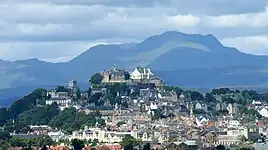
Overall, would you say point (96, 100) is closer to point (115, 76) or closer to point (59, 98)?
point (59, 98)

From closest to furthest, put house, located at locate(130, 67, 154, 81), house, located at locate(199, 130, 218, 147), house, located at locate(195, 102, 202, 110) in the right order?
house, located at locate(199, 130, 218, 147), house, located at locate(195, 102, 202, 110), house, located at locate(130, 67, 154, 81)

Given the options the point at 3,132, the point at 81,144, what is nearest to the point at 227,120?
the point at 3,132

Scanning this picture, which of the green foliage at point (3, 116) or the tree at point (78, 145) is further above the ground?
the green foliage at point (3, 116)

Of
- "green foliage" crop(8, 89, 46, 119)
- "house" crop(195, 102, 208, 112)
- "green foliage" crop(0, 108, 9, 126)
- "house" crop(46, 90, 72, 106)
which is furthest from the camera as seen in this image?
"house" crop(195, 102, 208, 112)

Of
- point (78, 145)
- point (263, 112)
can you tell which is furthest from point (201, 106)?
point (78, 145)

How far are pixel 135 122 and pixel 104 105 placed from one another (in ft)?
35.0

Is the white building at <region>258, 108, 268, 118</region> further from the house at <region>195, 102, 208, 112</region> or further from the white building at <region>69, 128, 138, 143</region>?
the white building at <region>69, 128, 138, 143</region>

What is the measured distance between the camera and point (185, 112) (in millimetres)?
109000

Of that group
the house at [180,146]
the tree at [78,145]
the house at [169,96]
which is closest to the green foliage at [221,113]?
the house at [169,96]

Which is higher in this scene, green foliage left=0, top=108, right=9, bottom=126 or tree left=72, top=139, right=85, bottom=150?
green foliage left=0, top=108, right=9, bottom=126

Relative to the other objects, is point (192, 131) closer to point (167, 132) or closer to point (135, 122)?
point (167, 132)

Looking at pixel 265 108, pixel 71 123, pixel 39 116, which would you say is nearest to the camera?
pixel 71 123

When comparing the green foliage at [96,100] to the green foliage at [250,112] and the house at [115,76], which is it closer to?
the house at [115,76]

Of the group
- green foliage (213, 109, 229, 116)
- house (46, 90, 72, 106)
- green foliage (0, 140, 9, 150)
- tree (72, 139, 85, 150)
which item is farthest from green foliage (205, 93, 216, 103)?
tree (72, 139, 85, 150)
